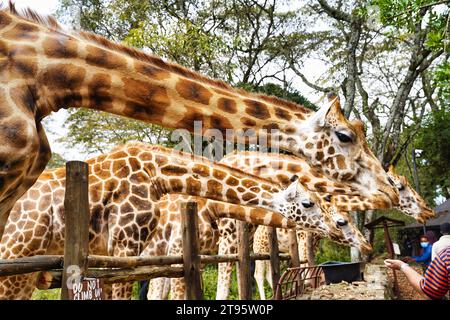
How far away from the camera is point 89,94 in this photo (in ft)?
9.80

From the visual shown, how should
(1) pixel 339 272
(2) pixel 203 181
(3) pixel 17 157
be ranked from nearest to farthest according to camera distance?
1. (3) pixel 17 157
2. (2) pixel 203 181
3. (1) pixel 339 272

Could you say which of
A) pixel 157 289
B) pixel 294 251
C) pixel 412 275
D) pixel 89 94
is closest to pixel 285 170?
pixel 294 251

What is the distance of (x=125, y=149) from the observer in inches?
241

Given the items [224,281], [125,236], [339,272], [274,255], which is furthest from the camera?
[339,272]

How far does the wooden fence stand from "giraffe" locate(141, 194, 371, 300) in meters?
0.99

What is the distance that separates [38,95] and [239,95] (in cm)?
157

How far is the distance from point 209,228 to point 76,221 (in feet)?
12.4

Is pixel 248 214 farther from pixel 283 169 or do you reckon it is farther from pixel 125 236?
pixel 125 236

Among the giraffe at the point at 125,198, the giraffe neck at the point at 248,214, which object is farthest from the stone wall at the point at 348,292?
the giraffe at the point at 125,198

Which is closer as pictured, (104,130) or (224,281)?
(224,281)

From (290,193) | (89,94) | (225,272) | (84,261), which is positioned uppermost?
(89,94)

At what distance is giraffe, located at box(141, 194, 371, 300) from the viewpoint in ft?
20.1
